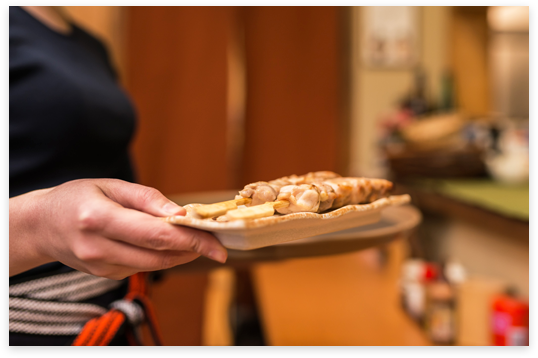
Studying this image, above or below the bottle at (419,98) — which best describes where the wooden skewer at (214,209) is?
below

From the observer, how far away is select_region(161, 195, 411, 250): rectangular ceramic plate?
11.1 inches

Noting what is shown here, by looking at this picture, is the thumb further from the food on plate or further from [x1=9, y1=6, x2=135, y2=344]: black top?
[x1=9, y1=6, x2=135, y2=344]: black top

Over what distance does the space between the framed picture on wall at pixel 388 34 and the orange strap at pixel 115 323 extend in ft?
5.72

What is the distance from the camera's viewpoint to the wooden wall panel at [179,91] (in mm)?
1826

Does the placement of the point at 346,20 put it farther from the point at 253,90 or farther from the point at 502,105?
the point at 502,105

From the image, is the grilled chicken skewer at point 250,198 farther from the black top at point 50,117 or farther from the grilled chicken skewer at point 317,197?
the black top at point 50,117

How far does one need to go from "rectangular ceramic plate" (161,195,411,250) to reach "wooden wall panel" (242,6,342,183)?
1590mm

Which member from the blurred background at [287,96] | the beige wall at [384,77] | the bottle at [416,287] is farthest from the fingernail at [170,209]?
the beige wall at [384,77]

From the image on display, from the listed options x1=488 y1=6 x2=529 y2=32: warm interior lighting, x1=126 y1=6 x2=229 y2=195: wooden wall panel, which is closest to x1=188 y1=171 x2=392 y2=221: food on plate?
x1=126 y1=6 x2=229 y2=195: wooden wall panel

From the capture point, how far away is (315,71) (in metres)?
1.96

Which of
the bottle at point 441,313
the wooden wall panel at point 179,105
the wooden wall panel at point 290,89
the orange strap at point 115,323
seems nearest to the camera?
the orange strap at point 115,323

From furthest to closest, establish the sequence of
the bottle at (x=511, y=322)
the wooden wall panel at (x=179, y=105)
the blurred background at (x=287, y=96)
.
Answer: the wooden wall panel at (x=179, y=105), the blurred background at (x=287, y=96), the bottle at (x=511, y=322)

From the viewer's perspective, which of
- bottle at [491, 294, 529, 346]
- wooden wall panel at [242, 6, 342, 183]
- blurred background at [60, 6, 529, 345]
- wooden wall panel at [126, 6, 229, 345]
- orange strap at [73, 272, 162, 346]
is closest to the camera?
orange strap at [73, 272, 162, 346]
